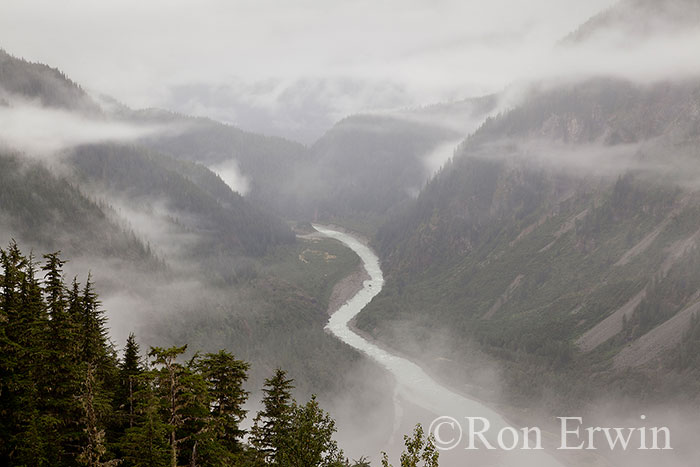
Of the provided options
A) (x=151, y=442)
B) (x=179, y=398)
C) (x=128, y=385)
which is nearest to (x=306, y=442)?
(x=179, y=398)

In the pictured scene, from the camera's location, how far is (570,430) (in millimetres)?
173250

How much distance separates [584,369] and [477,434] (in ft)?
165

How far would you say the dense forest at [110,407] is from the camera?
120ft

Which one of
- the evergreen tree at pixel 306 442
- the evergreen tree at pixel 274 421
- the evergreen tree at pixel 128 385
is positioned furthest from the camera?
the evergreen tree at pixel 274 421

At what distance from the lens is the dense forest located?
1446 inches

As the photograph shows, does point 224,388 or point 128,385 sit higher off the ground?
point 224,388

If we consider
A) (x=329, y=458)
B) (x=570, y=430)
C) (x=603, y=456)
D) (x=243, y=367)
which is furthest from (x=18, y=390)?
(x=570, y=430)

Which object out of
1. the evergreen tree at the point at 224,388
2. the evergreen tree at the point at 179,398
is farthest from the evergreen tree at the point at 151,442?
the evergreen tree at the point at 224,388

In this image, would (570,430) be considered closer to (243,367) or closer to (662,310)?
(662,310)

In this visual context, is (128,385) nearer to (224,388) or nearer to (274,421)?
(224,388)

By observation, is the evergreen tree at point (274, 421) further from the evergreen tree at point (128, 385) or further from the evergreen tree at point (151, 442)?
the evergreen tree at point (151, 442)

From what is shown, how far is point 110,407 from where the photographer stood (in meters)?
42.8

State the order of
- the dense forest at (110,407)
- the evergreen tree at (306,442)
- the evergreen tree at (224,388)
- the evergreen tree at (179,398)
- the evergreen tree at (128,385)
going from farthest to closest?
1. the evergreen tree at (224,388)
2. the evergreen tree at (128,385)
3. the evergreen tree at (306,442)
4. the dense forest at (110,407)
5. the evergreen tree at (179,398)

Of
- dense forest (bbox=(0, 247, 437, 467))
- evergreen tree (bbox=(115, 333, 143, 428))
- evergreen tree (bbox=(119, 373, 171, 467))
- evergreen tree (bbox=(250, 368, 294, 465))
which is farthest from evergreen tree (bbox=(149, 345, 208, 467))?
evergreen tree (bbox=(250, 368, 294, 465))
